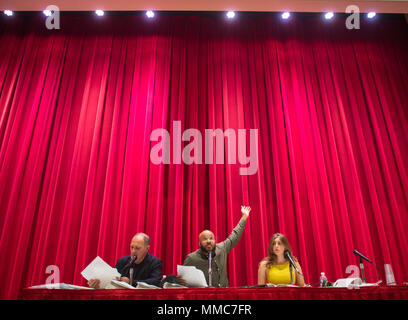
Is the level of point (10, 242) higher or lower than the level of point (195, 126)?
lower

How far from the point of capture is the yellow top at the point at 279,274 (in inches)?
107

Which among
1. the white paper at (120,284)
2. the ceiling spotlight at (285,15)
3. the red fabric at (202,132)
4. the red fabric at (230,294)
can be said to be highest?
the ceiling spotlight at (285,15)

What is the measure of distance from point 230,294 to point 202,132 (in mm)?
3327

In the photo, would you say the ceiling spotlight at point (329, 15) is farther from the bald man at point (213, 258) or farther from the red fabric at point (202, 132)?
the bald man at point (213, 258)

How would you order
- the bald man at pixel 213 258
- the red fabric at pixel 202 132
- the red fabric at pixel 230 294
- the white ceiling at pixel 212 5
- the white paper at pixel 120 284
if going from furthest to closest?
1. the white ceiling at pixel 212 5
2. the red fabric at pixel 202 132
3. the bald man at pixel 213 258
4. the white paper at pixel 120 284
5. the red fabric at pixel 230 294

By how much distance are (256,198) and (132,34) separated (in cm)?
343

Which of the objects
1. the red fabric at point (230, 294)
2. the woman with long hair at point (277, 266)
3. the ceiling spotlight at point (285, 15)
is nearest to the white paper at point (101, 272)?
the red fabric at point (230, 294)

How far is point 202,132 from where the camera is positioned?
15.0 ft

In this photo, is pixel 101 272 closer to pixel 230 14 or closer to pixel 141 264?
pixel 141 264

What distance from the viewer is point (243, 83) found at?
4918 millimetres

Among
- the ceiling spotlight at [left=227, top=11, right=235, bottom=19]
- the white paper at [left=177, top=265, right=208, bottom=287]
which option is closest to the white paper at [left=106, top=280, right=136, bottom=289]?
the white paper at [left=177, top=265, right=208, bottom=287]

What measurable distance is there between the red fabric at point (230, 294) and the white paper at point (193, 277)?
331mm
